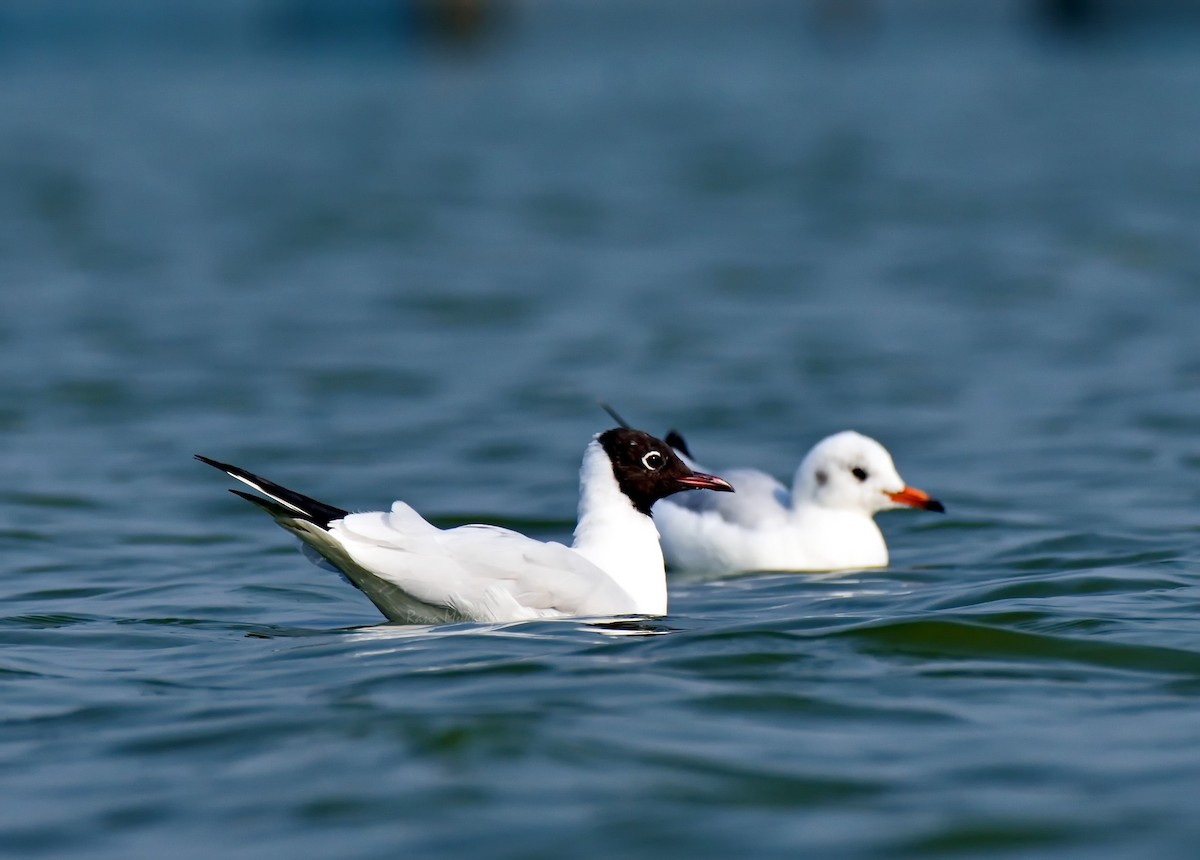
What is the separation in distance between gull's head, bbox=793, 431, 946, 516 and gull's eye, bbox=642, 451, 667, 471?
191 centimetres

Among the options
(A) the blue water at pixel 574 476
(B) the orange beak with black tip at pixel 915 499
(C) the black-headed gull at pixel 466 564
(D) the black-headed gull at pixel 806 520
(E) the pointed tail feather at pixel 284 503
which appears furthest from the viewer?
(D) the black-headed gull at pixel 806 520

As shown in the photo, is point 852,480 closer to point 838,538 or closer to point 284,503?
point 838,538

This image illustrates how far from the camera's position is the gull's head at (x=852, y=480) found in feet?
31.4

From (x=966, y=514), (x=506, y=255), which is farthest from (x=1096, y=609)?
(x=506, y=255)

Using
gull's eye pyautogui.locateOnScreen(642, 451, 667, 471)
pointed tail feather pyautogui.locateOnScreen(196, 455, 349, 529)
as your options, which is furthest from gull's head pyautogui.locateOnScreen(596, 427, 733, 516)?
pointed tail feather pyautogui.locateOnScreen(196, 455, 349, 529)

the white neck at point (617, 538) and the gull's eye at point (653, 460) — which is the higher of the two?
the gull's eye at point (653, 460)

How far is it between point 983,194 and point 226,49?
1912 inches

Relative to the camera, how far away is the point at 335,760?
18.4 ft

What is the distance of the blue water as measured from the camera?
5.33 metres

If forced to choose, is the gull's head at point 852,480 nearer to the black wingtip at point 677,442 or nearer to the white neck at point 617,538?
the black wingtip at point 677,442

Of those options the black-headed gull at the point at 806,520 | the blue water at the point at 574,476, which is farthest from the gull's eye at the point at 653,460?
the black-headed gull at the point at 806,520

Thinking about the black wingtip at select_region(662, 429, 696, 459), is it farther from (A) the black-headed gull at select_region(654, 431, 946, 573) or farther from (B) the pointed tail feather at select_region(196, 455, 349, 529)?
(B) the pointed tail feather at select_region(196, 455, 349, 529)

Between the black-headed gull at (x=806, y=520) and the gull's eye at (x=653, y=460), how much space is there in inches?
64.2

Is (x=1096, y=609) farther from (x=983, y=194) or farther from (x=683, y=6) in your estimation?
(x=683, y=6)
